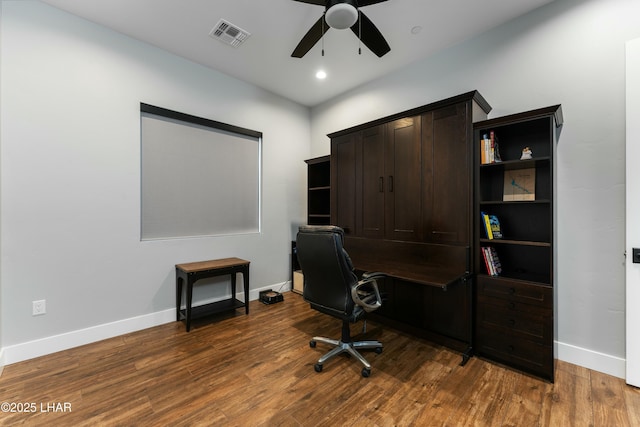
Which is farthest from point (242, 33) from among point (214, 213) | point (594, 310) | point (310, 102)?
point (594, 310)

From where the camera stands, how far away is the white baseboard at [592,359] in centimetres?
209

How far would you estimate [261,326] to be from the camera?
120 inches

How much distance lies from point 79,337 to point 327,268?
2.56m

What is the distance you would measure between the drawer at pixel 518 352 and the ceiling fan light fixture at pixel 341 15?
9.12 ft

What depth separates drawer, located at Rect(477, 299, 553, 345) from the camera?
2059 millimetres

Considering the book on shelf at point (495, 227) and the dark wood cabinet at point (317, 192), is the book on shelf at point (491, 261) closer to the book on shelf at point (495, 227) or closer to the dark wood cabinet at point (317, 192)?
the book on shelf at point (495, 227)

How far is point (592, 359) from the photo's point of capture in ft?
7.23

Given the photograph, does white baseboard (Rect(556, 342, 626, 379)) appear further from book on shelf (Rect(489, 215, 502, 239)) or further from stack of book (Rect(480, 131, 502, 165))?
stack of book (Rect(480, 131, 502, 165))

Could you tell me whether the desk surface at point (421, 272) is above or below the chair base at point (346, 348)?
above

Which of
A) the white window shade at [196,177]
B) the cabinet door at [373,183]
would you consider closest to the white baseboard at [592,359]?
the cabinet door at [373,183]

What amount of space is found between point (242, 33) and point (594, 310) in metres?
4.20

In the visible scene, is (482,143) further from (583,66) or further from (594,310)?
(594,310)

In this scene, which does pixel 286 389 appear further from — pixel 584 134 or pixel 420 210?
pixel 584 134

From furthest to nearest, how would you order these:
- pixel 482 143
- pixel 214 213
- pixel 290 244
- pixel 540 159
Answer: pixel 290 244 → pixel 214 213 → pixel 482 143 → pixel 540 159
